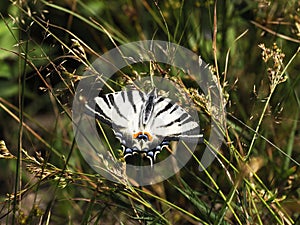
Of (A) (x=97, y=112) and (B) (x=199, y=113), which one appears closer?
(A) (x=97, y=112)

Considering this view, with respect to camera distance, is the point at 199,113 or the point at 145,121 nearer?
the point at 145,121

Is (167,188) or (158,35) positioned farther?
(158,35)

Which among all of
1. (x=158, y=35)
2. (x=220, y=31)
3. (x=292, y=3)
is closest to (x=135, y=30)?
(x=158, y=35)

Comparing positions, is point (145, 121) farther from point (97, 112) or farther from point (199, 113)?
point (199, 113)

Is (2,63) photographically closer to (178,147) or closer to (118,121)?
(178,147)

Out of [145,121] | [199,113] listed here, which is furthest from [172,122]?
[199,113]
